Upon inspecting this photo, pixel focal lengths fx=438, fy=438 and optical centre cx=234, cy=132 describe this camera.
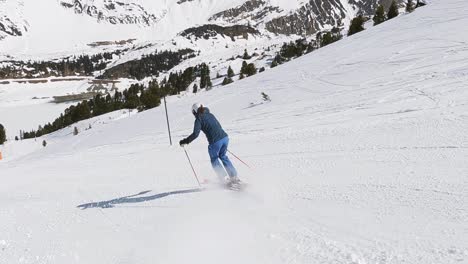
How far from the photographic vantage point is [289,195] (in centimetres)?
823

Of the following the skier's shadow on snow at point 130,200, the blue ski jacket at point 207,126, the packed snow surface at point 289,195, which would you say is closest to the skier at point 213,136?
the blue ski jacket at point 207,126

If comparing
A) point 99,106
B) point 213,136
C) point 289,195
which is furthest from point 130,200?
point 99,106

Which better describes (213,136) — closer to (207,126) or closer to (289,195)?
(207,126)

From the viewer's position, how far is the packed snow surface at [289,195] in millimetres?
5984

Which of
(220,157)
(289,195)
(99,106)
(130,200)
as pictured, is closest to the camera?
(289,195)

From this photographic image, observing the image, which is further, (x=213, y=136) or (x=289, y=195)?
(x=213, y=136)

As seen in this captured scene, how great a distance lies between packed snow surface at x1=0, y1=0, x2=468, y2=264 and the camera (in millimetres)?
5984

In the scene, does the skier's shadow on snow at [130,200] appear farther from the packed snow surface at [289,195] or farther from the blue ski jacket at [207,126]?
the blue ski jacket at [207,126]

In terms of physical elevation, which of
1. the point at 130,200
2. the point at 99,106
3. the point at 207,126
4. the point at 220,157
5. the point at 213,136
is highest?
the point at 99,106

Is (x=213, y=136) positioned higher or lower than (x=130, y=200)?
higher

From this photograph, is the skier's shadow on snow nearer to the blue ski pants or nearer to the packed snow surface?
the packed snow surface

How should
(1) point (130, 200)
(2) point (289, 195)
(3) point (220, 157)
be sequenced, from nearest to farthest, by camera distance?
(2) point (289, 195) → (3) point (220, 157) → (1) point (130, 200)

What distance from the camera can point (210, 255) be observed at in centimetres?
618

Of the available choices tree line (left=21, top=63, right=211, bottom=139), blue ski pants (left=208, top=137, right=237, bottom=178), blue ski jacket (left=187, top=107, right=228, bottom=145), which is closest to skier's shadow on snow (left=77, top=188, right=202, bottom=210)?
blue ski pants (left=208, top=137, right=237, bottom=178)
